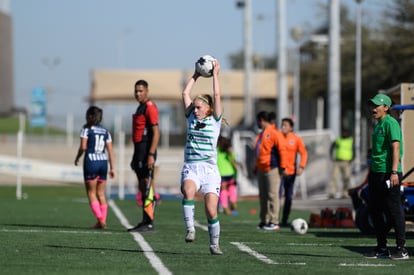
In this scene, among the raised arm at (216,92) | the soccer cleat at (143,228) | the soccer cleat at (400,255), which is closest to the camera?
the raised arm at (216,92)

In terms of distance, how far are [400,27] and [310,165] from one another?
8.76 metres

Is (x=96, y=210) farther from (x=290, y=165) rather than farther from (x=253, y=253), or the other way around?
(x=253, y=253)

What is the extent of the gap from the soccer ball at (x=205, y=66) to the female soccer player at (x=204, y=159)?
0.06 meters

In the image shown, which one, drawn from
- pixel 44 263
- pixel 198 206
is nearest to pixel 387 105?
pixel 44 263

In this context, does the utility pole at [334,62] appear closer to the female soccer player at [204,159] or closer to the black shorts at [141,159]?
the black shorts at [141,159]

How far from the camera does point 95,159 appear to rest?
60.4 ft

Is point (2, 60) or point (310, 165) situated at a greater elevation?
point (2, 60)

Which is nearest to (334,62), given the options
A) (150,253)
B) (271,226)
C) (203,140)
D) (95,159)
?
(271,226)

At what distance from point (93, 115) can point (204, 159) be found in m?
5.46

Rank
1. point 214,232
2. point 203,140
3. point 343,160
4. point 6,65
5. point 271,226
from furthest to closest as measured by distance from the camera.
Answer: point 6,65
point 343,160
point 271,226
point 203,140
point 214,232

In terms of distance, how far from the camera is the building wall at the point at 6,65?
81.0 meters

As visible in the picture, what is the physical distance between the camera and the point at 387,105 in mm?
13703

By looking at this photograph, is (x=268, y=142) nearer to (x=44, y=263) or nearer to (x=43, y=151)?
(x=44, y=263)

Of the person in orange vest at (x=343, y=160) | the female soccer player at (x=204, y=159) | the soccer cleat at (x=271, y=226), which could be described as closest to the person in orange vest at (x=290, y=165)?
the soccer cleat at (x=271, y=226)
